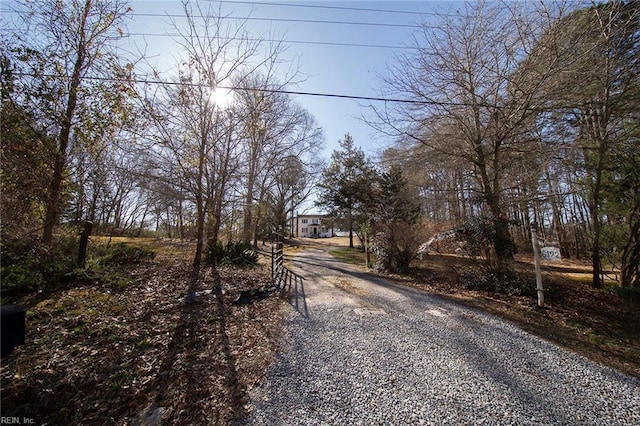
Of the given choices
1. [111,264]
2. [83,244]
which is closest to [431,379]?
[83,244]

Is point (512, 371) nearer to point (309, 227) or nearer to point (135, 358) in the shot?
point (135, 358)

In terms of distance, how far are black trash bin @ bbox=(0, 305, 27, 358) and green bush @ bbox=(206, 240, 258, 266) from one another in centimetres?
664

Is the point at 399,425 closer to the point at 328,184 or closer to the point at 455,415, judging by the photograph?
the point at 455,415

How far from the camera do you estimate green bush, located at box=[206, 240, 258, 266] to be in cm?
828

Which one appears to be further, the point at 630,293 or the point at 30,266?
the point at 630,293

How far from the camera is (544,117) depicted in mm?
6121

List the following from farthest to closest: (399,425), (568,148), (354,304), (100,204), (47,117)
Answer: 1. (100,204)
2. (568,148)
3. (354,304)
4. (47,117)
5. (399,425)

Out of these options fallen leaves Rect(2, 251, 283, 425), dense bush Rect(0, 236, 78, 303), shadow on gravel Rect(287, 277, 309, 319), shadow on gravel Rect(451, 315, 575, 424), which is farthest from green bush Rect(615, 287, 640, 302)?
dense bush Rect(0, 236, 78, 303)

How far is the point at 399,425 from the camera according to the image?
6.42 feet

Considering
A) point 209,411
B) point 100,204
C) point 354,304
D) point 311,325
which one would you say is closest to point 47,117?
point 100,204

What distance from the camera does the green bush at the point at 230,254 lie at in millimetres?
8281

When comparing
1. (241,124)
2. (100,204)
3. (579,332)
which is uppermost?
(241,124)

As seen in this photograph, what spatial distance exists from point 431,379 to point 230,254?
765 centimetres

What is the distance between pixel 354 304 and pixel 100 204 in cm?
722
